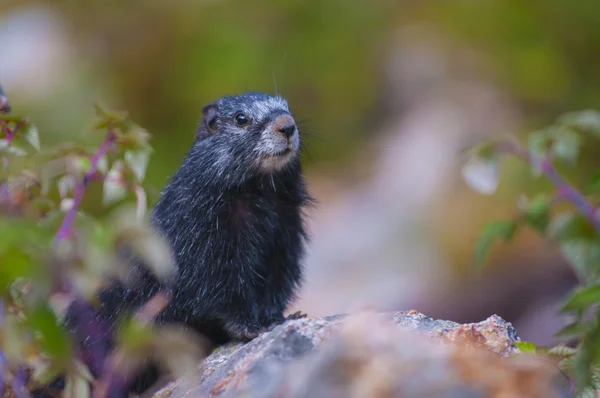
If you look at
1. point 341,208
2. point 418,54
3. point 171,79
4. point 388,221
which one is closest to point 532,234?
point 388,221

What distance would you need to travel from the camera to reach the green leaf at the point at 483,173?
3.32 metres

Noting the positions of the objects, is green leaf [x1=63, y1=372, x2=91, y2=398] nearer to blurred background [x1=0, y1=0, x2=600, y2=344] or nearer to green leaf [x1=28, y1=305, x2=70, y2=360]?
green leaf [x1=28, y1=305, x2=70, y2=360]

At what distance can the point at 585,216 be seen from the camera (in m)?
3.25

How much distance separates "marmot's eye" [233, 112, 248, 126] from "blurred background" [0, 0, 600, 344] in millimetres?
3551

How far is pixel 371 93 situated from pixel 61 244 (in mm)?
7820

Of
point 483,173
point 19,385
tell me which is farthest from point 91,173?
point 483,173

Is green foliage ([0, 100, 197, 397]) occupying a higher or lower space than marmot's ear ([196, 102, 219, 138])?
lower

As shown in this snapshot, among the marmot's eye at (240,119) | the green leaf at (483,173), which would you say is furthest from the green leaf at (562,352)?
the marmot's eye at (240,119)

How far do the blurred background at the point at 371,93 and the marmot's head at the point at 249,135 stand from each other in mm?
3464

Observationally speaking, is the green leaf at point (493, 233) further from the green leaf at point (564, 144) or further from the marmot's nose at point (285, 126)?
the marmot's nose at point (285, 126)

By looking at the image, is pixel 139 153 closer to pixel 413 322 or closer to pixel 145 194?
pixel 145 194

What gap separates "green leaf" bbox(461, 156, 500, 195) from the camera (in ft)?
10.9

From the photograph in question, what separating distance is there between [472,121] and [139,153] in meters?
6.12

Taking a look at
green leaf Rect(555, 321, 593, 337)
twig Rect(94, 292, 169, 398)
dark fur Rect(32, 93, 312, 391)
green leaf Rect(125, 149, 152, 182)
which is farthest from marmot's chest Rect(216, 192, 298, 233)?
green leaf Rect(555, 321, 593, 337)
